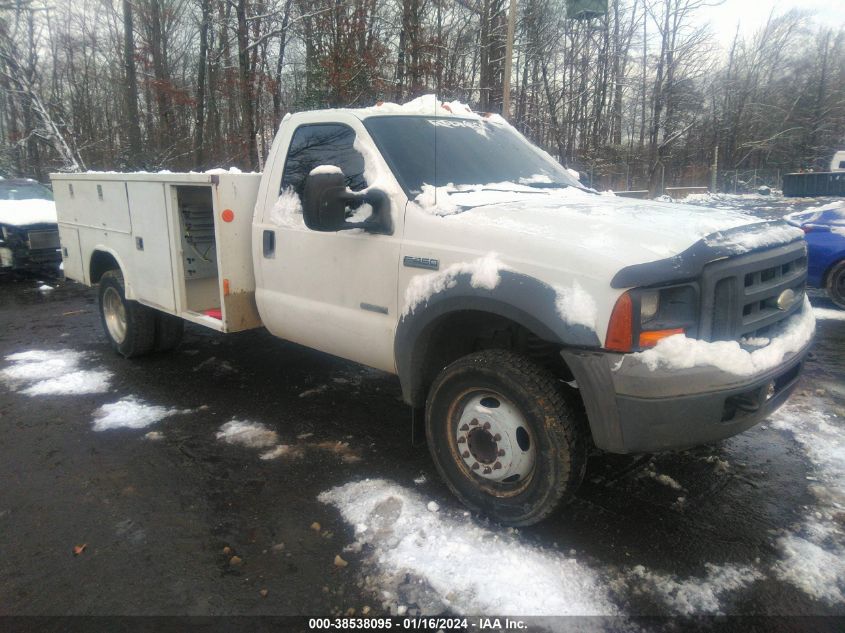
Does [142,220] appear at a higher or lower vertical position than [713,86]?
lower

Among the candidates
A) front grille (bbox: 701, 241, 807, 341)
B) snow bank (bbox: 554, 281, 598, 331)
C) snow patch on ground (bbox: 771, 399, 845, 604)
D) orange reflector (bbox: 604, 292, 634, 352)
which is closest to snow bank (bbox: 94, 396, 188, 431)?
snow bank (bbox: 554, 281, 598, 331)

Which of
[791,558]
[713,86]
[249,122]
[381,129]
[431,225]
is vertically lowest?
[791,558]

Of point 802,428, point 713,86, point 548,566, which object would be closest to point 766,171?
point 713,86

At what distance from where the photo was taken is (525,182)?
12.6 ft

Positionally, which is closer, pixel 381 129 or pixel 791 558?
pixel 791 558

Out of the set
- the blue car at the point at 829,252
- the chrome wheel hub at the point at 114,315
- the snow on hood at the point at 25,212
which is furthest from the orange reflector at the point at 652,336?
the snow on hood at the point at 25,212

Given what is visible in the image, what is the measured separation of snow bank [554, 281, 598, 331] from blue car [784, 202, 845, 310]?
681cm

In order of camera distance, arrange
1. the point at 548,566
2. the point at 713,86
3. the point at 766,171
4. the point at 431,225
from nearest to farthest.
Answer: the point at 548,566 < the point at 431,225 < the point at 766,171 < the point at 713,86

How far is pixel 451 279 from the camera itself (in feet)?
9.53

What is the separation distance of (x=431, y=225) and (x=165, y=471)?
2241 millimetres

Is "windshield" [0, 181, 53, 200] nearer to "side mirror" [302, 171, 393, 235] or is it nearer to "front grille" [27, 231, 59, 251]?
"front grille" [27, 231, 59, 251]

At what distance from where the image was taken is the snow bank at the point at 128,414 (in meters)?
4.29

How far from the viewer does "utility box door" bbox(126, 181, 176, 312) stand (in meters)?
4.70

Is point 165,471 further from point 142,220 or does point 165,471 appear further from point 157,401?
point 142,220
